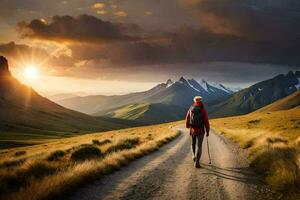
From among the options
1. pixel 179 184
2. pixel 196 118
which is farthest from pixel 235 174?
pixel 196 118

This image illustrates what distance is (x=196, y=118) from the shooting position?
15.6 metres

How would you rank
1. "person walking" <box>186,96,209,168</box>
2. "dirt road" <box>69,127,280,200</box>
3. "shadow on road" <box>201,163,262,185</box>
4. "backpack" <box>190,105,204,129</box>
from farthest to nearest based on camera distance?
"backpack" <box>190,105,204,129</box>, "person walking" <box>186,96,209,168</box>, "shadow on road" <box>201,163,262,185</box>, "dirt road" <box>69,127,280,200</box>

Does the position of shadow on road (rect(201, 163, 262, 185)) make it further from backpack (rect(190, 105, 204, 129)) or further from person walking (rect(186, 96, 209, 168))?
backpack (rect(190, 105, 204, 129))

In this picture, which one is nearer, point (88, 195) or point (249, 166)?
point (88, 195)

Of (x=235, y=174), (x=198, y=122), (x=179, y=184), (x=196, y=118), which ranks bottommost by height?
(x=235, y=174)

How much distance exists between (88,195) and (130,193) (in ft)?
4.51

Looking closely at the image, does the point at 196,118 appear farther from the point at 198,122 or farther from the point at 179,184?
the point at 179,184

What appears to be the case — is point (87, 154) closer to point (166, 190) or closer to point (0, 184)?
point (0, 184)

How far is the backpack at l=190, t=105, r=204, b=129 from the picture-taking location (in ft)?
50.9

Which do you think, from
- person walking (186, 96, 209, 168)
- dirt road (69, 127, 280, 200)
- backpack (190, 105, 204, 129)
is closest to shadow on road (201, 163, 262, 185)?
dirt road (69, 127, 280, 200)

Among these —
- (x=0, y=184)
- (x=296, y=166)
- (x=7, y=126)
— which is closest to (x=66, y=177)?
(x=0, y=184)

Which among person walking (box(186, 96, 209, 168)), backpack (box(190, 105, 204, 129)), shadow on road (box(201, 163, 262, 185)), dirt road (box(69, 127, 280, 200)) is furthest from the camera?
backpack (box(190, 105, 204, 129))

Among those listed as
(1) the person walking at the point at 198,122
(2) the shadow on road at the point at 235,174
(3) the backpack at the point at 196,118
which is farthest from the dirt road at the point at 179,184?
(3) the backpack at the point at 196,118

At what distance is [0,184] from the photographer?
1046 cm
